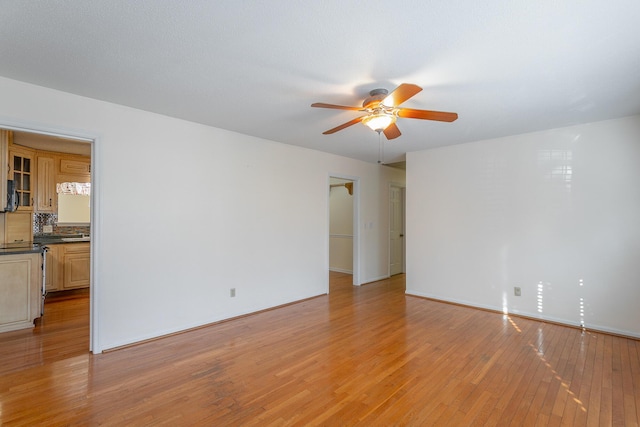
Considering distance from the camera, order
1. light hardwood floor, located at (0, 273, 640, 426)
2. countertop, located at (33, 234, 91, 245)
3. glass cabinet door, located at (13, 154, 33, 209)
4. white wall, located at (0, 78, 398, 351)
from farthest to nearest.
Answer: countertop, located at (33, 234, 91, 245)
glass cabinet door, located at (13, 154, 33, 209)
white wall, located at (0, 78, 398, 351)
light hardwood floor, located at (0, 273, 640, 426)

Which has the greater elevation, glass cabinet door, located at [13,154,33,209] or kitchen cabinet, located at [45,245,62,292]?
glass cabinet door, located at [13,154,33,209]

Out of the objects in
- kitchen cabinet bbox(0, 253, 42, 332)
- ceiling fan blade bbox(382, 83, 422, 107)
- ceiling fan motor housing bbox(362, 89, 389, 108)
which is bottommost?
kitchen cabinet bbox(0, 253, 42, 332)

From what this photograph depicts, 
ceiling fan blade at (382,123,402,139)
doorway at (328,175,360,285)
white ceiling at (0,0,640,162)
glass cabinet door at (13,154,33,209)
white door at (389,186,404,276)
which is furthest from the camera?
doorway at (328,175,360,285)

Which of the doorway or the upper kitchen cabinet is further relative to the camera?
the doorway

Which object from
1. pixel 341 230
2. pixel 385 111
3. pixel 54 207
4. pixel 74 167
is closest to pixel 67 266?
pixel 54 207

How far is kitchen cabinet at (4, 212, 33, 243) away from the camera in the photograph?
4.27 m

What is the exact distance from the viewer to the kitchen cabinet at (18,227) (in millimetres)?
4266

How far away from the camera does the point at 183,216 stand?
137 inches

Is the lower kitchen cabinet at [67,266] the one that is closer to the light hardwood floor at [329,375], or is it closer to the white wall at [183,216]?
the light hardwood floor at [329,375]

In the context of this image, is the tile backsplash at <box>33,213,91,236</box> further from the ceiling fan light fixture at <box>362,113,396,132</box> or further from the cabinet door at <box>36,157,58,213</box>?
the ceiling fan light fixture at <box>362,113,396,132</box>

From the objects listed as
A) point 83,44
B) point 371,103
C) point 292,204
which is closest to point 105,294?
point 83,44

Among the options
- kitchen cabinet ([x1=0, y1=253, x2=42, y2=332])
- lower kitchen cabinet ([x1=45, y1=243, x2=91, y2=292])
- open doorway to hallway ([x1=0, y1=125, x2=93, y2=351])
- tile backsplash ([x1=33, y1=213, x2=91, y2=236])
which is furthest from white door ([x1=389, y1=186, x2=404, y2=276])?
tile backsplash ([x1=33, y1=213, x2=91, y2=236])

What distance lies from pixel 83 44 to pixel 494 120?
3.87m

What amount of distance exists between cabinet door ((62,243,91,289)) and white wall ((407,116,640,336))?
5.44 meters
